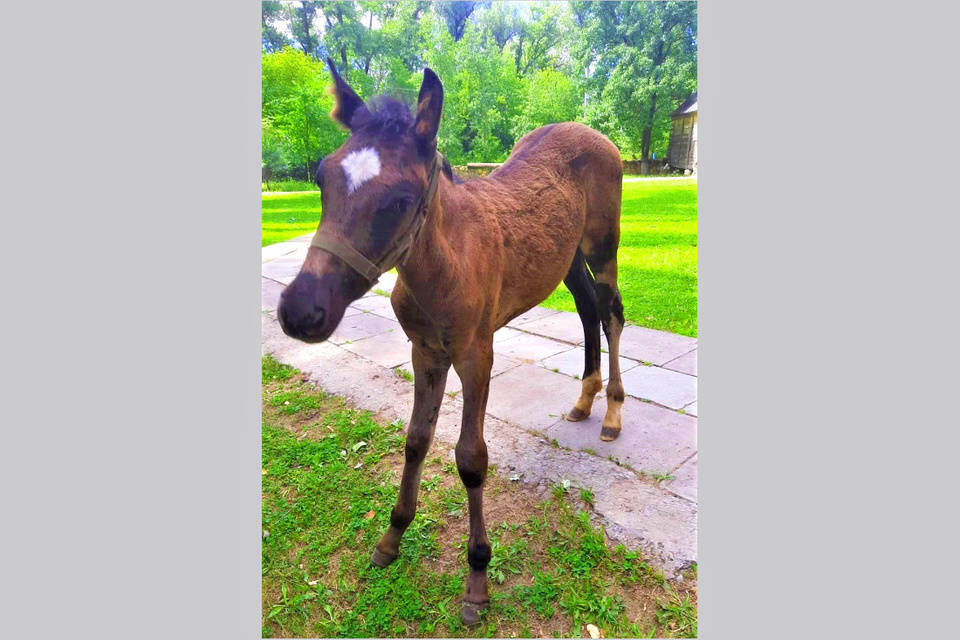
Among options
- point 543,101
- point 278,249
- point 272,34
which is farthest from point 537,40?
point 272,34

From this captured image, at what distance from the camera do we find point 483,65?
6.09 m

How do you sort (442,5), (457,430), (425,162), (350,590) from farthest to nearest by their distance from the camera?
1. (442,5)
2. (457,430)
3. (350,590)
4. (425,162)

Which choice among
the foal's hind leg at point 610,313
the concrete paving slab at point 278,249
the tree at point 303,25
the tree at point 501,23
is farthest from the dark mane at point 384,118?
the tree at point 303,25

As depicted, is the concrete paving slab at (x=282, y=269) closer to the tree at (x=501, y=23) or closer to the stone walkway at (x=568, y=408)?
the stone walkway at (x=568, y=408)

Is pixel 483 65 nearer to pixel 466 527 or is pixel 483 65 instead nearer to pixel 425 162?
pixel 425 162

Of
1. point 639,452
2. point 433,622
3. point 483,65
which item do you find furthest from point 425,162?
point 483,65

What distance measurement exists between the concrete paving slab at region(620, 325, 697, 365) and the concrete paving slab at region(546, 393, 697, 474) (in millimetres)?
994

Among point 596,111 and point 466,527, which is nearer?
point 466,527

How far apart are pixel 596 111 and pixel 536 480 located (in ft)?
41.5

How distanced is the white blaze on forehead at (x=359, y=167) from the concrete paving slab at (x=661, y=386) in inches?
129

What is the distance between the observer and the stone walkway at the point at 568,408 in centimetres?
283

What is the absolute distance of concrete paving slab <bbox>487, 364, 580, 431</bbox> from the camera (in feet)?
12.8

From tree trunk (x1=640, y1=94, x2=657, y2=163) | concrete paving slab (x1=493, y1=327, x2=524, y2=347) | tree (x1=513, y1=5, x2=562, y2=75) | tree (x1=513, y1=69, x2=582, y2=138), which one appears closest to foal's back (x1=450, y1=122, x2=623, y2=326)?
concrete paving slab (x1=493, y1=327, x2=524, y2=347)

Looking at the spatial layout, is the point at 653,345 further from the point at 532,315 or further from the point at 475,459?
the point at 475,459
